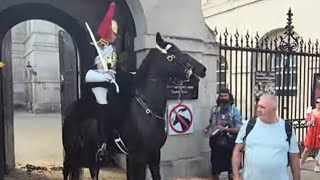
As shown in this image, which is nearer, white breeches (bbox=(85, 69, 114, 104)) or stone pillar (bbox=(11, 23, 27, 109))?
white breeches (bbox=(85, 69, 114, 104))

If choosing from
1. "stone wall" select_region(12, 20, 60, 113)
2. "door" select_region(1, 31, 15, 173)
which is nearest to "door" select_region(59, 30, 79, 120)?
"door" select_region(1, 31, 15, 173)

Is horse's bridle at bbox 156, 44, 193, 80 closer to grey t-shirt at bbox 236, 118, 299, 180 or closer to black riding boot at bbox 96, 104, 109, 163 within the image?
black riding boot at bbox 96, 104, 109, 163

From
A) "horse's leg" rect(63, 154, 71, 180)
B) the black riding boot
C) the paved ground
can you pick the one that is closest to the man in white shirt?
the black riding boot

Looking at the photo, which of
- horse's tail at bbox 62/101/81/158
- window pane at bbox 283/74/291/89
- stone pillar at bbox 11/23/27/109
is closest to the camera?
horse's tail at bbox 62/101/81/158

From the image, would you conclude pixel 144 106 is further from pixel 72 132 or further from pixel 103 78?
pixel 72 132

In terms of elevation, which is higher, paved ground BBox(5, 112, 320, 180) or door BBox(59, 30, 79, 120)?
door BBox(59, 30, 79, 120)

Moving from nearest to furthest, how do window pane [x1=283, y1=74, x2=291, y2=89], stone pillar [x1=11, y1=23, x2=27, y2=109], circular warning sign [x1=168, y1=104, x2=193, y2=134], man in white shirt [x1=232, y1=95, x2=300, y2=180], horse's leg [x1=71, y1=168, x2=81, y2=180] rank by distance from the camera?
man in white shirt [x1=232, y1=95, x2=300, y2=180], horse's leg [x1=71, y1=168, x2=81, y2=180], circular warning sign [x1=168, y1=104, x2=193, y2=134], window pane [x1=283, y1=74, x2=291, y2=89], stone pillar [x1=11, y1=23, x2=27, y2=109]

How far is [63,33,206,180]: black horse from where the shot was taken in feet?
16.4

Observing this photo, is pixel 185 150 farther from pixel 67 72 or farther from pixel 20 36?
pixel 20 36

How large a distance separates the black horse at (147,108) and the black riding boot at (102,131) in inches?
3.6

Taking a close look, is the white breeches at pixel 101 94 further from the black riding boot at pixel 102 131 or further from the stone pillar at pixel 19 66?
the stone pillar at pixel 19 66

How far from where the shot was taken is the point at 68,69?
325 inches

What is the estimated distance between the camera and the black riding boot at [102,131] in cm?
507

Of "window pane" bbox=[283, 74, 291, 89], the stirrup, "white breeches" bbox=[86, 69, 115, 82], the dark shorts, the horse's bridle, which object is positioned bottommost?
the dark shorts
